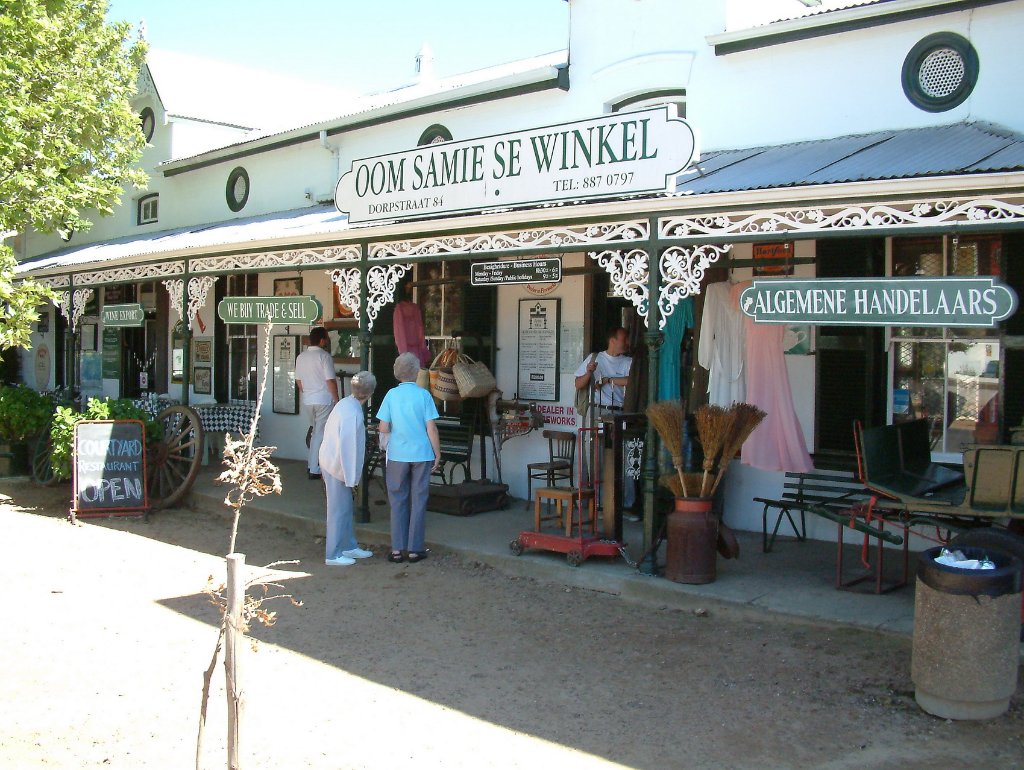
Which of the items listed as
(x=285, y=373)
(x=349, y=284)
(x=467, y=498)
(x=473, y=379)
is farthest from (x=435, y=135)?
(x=467, y=498)

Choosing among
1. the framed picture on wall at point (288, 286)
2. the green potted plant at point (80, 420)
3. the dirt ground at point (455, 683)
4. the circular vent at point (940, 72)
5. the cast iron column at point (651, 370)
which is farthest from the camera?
the framed picture on wall at point (288, 286)

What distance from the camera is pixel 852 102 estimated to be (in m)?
8.59

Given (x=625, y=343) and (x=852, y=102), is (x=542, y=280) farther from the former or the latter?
(x=852, y=102)

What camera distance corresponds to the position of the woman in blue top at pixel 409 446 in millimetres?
7973

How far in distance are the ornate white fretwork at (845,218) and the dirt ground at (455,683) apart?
2636mm

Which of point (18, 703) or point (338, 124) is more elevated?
point (338, 124)

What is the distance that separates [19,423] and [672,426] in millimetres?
9665

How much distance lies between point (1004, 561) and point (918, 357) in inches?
132

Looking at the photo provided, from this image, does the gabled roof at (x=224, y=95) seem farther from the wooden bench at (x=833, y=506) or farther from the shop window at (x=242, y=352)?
the wooden bench at (x=833, y=506)

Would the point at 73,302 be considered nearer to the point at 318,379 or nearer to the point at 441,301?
the point at 318,379

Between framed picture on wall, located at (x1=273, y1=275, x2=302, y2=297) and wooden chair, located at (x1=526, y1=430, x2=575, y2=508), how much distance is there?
16.7ft

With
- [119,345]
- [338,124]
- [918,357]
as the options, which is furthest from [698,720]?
[119,345]

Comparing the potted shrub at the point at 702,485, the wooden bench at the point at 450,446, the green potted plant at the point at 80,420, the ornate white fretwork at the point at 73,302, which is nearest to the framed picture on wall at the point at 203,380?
the ornate white fretwork at the point at 73,302

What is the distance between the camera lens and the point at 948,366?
25.5ft
